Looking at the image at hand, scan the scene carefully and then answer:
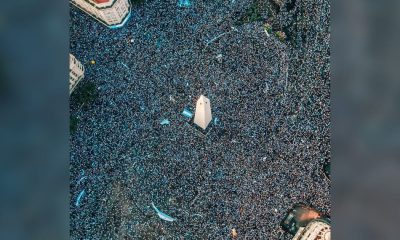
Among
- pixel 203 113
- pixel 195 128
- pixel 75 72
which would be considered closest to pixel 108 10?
pixel 75 72

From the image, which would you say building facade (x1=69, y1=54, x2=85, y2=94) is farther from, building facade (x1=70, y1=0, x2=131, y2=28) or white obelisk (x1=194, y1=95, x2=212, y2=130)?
white obelisk (x1=194, y1=95, x2=212, y2=130)

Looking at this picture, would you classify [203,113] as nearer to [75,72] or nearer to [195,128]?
[195,128]

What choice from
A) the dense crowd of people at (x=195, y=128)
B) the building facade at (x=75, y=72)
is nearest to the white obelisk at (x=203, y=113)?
the dense crowd of people at (x=195, y=128)

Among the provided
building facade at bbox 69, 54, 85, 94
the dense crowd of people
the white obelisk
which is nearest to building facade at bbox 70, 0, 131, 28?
the dense crowd of people

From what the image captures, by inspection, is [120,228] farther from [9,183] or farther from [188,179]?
[9,183]

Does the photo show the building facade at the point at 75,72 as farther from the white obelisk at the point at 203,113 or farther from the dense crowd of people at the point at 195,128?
the white obelisk at the point at 203,113

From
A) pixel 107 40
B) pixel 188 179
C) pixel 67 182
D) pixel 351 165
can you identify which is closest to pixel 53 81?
pixel 67 182
